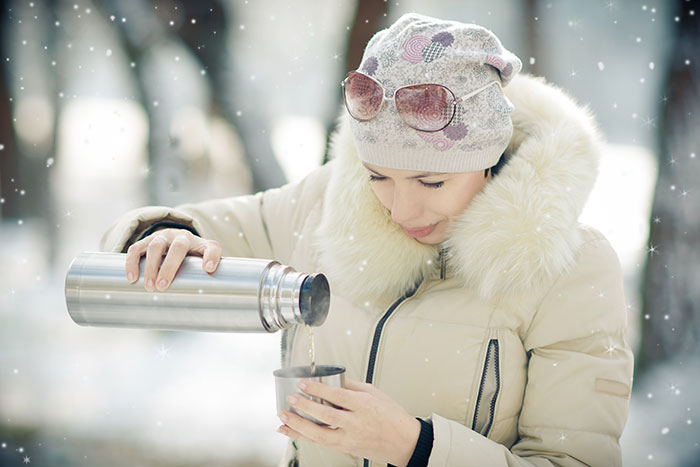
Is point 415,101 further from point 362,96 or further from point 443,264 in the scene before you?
point 443,264

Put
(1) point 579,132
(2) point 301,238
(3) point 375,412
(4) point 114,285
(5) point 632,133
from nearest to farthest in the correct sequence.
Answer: (3) point 375,412 < (4) point 114,285 < (1) point 579,132 < (2) point 301,238 < (5) point 632,133

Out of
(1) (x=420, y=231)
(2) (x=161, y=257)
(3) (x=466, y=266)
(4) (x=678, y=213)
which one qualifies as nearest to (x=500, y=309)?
(3) (x=466, y=266)

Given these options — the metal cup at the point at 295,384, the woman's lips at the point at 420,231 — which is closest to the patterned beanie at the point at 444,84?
the woman's lips at the point at 420,231

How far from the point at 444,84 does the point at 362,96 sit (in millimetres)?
148

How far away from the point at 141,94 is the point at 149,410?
60.2 inches

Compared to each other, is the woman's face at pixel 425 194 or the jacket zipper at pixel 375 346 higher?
the woman's face at pixel 425 194

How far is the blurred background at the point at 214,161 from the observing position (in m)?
2.41

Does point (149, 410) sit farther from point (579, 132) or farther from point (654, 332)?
point (579, 132)

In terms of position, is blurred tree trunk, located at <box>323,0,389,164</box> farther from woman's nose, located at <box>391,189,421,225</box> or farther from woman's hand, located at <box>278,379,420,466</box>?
woman's hand, located at <box>278,379,420,466</box>

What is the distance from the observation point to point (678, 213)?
7.86 feet

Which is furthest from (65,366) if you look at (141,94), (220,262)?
(220,262)

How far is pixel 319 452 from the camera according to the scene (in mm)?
1169

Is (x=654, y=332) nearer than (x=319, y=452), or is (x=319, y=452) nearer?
(x=319, y=452)

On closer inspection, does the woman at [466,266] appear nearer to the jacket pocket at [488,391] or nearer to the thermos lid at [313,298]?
the jacket pocket at [488,391]
